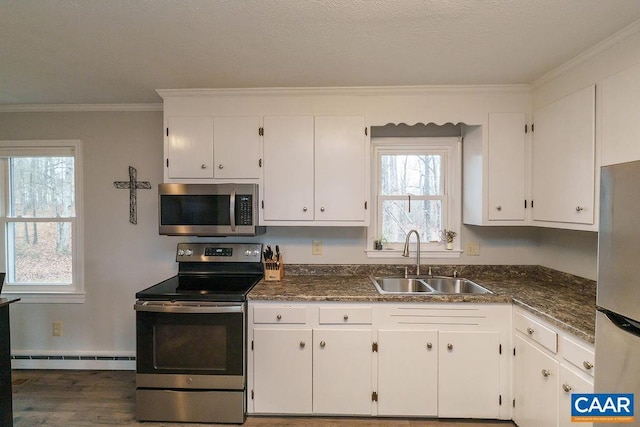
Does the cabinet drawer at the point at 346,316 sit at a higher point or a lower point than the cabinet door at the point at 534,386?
higher

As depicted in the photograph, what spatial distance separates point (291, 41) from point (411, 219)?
1.71 m

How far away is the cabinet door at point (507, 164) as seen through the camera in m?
2.31

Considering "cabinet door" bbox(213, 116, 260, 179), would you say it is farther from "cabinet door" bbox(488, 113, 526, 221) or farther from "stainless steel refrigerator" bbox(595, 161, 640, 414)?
"stainless steel refrigerator" bbox(595, 161, 640, 414)

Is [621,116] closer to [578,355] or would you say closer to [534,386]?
[578,355]

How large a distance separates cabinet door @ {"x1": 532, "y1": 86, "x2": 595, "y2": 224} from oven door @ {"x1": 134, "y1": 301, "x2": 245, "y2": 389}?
84.0 inches

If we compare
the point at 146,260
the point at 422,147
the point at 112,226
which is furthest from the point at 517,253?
the point at 112,226

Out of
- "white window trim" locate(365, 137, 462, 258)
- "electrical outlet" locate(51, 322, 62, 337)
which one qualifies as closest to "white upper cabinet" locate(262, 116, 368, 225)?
"white window trim" locate(365, 137, 462, 258)

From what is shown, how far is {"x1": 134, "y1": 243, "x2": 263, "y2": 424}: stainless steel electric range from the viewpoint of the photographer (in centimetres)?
202

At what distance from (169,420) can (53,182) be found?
7.57 ft

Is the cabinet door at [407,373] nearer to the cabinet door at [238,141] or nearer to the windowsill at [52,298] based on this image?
the cabinet door at [238,141]

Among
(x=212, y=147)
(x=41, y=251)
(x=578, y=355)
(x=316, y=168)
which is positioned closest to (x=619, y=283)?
(x=578, y=355)

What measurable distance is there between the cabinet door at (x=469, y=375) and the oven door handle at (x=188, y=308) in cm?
135

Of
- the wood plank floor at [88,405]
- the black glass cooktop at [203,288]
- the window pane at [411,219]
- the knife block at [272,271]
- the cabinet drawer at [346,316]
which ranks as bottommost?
the wood plank floor at [88,405]

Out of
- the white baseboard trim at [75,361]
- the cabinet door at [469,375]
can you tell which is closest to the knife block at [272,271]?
the cabinet door at [469,375]
